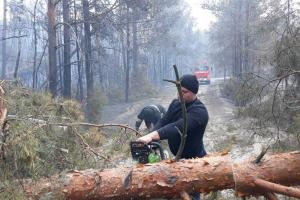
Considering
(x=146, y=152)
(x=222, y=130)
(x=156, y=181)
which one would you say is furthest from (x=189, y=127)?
(x=222, y=130)

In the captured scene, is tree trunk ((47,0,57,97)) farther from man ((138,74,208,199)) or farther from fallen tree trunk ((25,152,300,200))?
fallen tree trunk ((25,152,300,200))

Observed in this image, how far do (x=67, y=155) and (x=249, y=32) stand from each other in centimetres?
2225

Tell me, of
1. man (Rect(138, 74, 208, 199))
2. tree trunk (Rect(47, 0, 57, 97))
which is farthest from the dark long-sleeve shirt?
tree trunk (Rect(47, 0, 57, 97))

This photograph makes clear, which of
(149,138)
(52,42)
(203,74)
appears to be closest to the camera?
(149,138)

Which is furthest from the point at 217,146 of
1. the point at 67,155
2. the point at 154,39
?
the point at 154,39

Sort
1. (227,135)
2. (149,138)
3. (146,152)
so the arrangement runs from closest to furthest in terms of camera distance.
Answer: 1. (149,138)
2. (146,152)
3. (227,135)

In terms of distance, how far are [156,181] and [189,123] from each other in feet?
2.17

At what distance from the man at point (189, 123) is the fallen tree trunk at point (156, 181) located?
0.25 meters

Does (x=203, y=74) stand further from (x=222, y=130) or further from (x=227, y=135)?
(x=227, y=135)

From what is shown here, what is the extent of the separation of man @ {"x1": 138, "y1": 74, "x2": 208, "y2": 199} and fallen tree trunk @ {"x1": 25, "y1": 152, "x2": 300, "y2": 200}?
0.25 metres

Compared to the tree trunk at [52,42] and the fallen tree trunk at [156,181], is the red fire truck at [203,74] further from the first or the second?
the fallen tree trunk at [156,181]

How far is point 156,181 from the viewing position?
3750mm

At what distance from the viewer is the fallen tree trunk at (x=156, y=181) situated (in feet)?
12.3

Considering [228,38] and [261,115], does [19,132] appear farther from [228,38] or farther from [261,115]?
[228,38]
